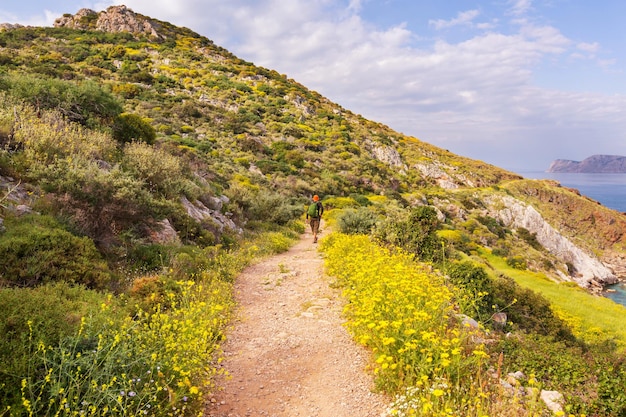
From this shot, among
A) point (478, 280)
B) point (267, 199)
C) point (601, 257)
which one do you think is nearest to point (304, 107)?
point (267, 199)

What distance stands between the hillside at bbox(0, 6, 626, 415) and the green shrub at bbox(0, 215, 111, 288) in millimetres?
28

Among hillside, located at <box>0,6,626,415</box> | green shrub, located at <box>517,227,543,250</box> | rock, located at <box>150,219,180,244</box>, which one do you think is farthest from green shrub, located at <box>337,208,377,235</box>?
green shrub, located at <box>517,227,543,250</box>

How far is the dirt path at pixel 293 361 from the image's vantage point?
4.37 m

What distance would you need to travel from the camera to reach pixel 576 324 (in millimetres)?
13570

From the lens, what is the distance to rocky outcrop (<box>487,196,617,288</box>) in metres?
35.0

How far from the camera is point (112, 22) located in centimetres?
6094

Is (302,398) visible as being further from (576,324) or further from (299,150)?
(299,150)

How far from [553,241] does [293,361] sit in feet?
134

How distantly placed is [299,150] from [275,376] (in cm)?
3368

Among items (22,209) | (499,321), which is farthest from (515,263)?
(22,209)

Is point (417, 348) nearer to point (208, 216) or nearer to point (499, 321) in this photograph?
point (499, 321)

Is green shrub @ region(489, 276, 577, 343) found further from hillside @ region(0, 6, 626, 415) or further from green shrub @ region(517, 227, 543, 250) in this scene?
green shrub @ region(517, 227, 543, 250)

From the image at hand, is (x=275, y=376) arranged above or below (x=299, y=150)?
below

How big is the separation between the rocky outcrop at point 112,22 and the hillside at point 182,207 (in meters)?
5.96
